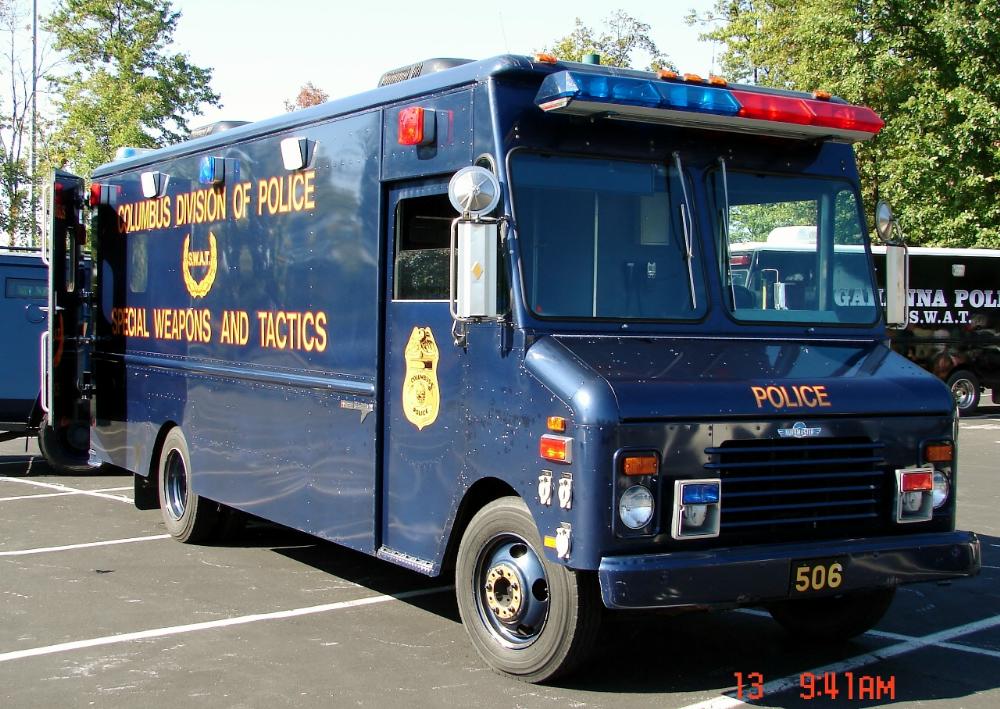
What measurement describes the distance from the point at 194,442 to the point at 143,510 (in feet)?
7.33

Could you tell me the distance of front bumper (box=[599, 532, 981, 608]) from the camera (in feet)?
16.5

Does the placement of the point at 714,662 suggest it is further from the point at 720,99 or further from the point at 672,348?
the point at 720,99

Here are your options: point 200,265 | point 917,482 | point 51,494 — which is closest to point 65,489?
point 51,494

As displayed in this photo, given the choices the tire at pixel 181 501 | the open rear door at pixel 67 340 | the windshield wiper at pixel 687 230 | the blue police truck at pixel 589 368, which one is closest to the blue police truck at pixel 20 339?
the open rear door at pixel 67 340

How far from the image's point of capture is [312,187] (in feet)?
24.4

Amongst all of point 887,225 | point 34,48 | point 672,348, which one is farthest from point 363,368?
point 34,48

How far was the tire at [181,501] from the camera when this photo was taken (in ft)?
29.9

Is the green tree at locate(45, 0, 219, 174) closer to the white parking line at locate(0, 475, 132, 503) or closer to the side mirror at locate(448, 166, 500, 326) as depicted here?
the white parking line at locate(0, 475, 132, 503)

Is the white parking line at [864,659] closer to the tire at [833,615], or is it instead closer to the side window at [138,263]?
the tire at [833,615]

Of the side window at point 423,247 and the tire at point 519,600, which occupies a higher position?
the side window at point 423,247

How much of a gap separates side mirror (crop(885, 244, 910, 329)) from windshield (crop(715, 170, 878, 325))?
0.14 m

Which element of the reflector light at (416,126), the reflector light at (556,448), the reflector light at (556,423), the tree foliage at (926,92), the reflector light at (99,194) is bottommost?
the reflector light at (556,448)

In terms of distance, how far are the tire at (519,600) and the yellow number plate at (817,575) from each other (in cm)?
91

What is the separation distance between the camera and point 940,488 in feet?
19.4
